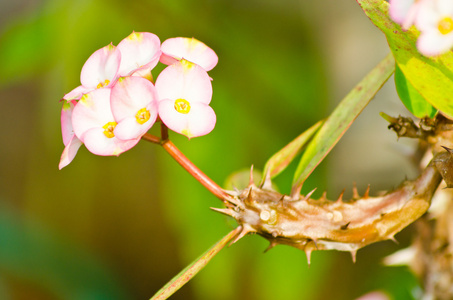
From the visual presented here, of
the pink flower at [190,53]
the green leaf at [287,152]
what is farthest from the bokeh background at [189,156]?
the pink flower at [190,53]

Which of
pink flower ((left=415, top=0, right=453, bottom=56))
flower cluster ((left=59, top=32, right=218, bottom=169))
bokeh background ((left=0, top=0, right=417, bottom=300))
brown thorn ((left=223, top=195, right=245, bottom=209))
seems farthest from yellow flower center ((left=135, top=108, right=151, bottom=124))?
bokeh background ((left=0, top=0, right=417, bottom=300))

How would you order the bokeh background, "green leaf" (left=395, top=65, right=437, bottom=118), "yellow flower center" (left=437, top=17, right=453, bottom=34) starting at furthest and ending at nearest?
the bokeh background, "green leaf" (left=395, top=65, right=437, bottom=118), "yellow flower center" (left=437, top=17, right=453, bottom=34)

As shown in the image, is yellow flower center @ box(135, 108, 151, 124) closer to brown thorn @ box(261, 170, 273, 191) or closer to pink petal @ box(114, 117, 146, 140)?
pink petal @ box(114, 117, 146, 140)

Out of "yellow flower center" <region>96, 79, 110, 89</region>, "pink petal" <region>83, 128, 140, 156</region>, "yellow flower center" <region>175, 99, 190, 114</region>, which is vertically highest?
"yellow flower center" <region>96, 79, 110, 89</region>

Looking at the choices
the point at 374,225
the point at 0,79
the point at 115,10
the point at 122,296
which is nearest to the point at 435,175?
the point at 374,225

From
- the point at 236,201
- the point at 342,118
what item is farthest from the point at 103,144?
the point at 342,118

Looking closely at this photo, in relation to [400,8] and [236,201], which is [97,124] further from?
[400,8]

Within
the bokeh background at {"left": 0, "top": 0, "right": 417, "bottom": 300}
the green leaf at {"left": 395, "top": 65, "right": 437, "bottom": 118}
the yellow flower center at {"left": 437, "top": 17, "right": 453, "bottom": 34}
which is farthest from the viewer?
the bokeh background at {"left": 0, "top": 0, "right": 417, "bottom": 300}
